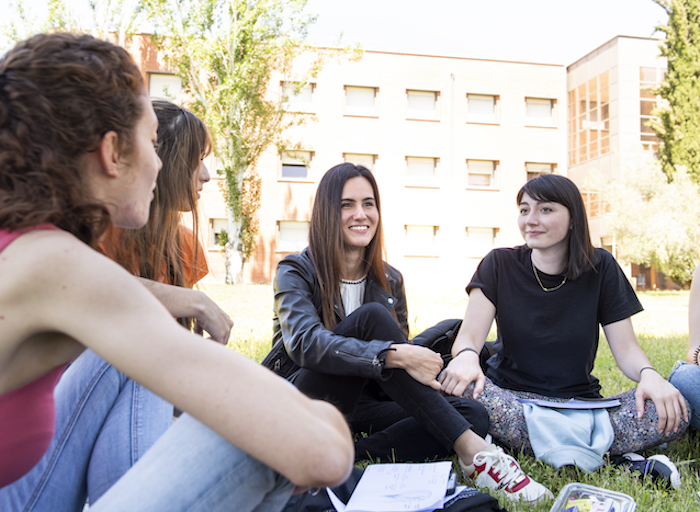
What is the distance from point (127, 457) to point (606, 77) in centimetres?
3042

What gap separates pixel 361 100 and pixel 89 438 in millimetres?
25124

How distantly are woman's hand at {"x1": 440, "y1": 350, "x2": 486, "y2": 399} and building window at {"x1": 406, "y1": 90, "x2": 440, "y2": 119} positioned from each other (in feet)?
78.7

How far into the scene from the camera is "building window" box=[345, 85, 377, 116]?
25188 mm

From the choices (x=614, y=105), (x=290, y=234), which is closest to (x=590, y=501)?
(x=290, y=234)

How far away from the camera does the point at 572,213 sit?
10.2 ft

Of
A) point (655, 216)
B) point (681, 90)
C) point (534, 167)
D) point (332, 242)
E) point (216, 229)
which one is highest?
point (681, 90)

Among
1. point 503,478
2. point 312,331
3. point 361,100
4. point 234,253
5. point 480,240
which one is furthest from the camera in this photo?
point 480,240

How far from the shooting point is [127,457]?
136 cm

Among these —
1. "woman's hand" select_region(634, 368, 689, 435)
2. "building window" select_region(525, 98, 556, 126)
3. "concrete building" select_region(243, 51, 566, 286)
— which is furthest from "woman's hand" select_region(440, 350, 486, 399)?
"building window" select_region(525, 98, 556, 126)

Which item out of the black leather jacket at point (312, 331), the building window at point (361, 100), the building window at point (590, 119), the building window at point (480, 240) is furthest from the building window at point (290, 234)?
the black leather jacket at point (312, 331)

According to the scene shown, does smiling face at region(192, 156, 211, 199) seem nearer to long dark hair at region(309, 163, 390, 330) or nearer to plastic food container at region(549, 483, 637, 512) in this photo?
long dark hair at region(309, 163, 390, 330)

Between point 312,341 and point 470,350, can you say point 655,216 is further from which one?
point 312,341

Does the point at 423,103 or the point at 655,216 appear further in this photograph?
the point at 423,103

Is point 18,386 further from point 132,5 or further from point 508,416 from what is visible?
point 132,5
